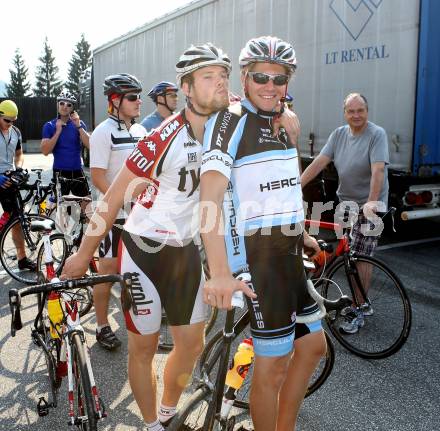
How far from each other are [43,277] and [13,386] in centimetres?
82

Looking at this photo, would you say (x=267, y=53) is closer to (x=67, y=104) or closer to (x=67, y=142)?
(x=67, y=104)

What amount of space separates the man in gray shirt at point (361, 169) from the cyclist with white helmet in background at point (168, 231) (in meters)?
1.97

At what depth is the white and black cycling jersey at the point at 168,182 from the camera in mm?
2461

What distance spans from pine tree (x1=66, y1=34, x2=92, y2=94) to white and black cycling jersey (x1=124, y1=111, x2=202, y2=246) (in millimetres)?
81967

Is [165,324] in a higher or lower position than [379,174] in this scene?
lower

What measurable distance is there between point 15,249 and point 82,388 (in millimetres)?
4497

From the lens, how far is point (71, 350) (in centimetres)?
262

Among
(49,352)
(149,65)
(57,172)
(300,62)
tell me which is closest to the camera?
(49,352)

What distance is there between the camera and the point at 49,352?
3309 mm

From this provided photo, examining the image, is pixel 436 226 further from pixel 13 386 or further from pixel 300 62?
pixel 13 386

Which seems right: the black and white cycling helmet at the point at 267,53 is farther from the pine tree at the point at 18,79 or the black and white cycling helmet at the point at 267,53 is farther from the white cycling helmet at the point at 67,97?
the pine tree at the point at 18,79

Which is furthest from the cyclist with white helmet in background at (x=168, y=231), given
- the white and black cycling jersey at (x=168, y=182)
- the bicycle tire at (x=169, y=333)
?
the bicycle tire at (x=169, y=333)

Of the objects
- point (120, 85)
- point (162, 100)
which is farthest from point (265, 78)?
point (162, 100)

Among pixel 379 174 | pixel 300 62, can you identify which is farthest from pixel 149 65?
pixel 379 174
